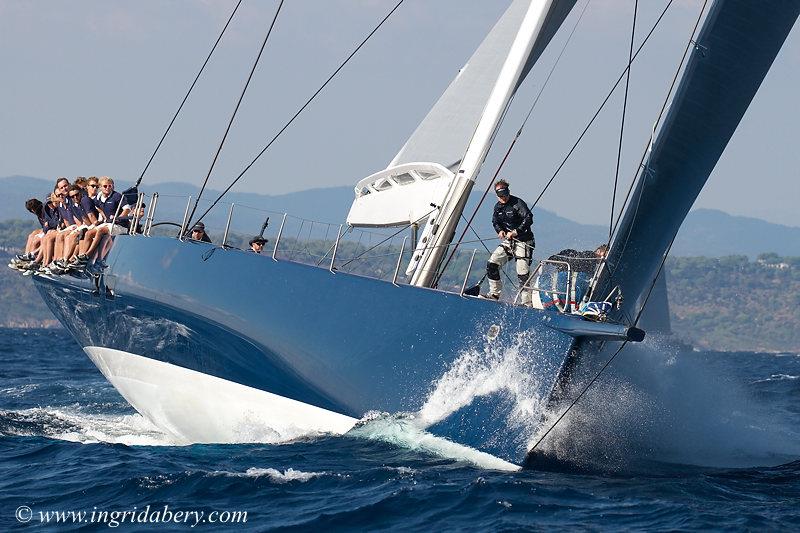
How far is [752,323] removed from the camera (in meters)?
101

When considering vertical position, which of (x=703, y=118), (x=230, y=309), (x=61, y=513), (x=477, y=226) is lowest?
(x=61, y=513)

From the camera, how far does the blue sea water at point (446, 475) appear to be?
771cm

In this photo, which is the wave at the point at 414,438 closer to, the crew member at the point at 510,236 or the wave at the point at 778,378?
the crew member at the point at 510,236

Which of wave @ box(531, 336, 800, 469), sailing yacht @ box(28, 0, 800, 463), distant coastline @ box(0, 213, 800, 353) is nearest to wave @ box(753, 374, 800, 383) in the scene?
wave @ box(531, 336, 800, 469)

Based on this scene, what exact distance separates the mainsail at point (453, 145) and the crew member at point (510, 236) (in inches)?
28.7

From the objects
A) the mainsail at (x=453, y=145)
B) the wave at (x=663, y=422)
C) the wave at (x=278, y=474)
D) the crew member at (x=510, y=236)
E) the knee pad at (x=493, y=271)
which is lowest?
the wave at (x=278, y=474)

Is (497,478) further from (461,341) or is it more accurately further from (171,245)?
(171,245)

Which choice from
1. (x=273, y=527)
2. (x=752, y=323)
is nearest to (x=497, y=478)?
(x=273, y=527)

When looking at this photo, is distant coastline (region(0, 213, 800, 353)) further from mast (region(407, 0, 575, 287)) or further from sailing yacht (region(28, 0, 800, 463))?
mast (region(407, 0, 575, 287))

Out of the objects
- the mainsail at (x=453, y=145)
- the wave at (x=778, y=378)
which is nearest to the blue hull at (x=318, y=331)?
the mainsail at (x=453, y=145)

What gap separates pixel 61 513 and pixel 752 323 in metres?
97.6

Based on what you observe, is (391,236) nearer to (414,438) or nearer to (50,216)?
(414,438)

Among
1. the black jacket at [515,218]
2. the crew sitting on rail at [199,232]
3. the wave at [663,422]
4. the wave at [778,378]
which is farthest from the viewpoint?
the wave at [778,378]
